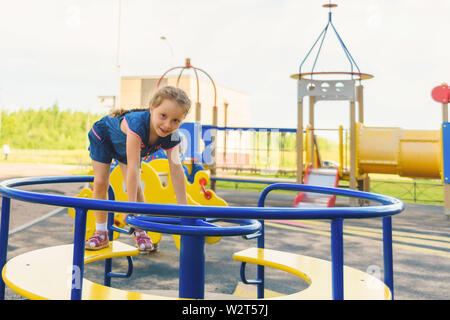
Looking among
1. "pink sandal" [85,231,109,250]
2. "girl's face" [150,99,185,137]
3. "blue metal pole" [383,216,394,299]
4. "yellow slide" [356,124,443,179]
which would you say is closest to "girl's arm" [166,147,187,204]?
"girl's face" [150,99,185,137]

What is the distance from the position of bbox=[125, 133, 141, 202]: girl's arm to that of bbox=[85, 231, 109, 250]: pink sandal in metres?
0.55

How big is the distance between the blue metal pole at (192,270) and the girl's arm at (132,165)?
37 centimetres

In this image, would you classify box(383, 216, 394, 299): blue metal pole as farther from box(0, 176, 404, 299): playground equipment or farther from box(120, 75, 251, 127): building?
box(120, 75, 251, 127): building

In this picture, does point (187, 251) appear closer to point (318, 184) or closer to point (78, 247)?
point (78, 247)

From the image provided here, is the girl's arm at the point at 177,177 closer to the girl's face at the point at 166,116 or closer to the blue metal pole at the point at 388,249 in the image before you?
the girl's face at the point at 166,116

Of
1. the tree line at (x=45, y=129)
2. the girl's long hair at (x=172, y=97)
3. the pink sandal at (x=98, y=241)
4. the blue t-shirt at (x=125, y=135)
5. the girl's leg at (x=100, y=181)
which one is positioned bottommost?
the pink sandal at (x=98, y=241)

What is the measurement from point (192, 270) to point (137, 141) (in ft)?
2.46

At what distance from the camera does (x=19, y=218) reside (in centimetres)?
693

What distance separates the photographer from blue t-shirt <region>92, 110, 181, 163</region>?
7.91 ft

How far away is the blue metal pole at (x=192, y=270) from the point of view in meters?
2.15

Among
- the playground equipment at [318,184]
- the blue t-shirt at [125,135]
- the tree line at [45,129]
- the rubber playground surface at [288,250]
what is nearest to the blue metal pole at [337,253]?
the blue t-shirt at [125,135]

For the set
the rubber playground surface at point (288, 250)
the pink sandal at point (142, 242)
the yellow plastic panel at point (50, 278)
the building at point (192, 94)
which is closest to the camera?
the yellow plastic panel at point (50, 278)

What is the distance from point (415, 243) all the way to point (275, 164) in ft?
30.8

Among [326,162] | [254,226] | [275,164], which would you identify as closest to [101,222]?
[254,226]
